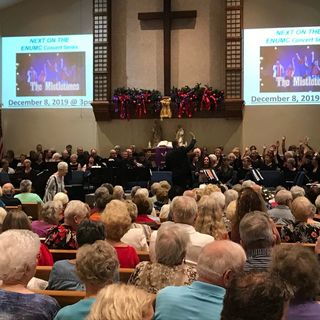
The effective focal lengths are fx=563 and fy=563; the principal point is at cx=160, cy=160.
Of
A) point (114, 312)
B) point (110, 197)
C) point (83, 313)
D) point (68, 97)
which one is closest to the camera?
point (114, 312)

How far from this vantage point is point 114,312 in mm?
1624

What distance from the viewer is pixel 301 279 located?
2283 millimetres

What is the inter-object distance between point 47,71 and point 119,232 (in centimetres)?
1058

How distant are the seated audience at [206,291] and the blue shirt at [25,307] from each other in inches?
18.0

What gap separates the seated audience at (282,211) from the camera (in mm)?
5516

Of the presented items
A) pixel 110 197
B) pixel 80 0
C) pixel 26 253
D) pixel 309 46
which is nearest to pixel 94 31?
pixel 80 0

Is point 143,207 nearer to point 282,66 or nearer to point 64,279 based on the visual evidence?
point 64,279

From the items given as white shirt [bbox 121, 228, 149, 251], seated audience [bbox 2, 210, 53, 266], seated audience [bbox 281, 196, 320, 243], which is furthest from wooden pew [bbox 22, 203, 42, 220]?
seated audience [bbox 281, 196, 320, 243]

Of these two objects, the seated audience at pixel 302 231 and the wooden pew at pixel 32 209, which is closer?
the seated audience at pixel 302 231

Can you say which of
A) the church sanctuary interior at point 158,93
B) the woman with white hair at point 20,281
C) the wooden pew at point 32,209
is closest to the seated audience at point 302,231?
the woman with white hair at point 20,281

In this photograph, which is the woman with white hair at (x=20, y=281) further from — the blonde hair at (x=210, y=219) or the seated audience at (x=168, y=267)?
the blonde hair at (x=210, y=219)

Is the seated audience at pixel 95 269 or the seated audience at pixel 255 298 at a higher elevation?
the seated audience at pixel 255 298

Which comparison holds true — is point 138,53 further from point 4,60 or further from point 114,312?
point 114,312

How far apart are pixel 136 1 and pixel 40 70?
289 cm
